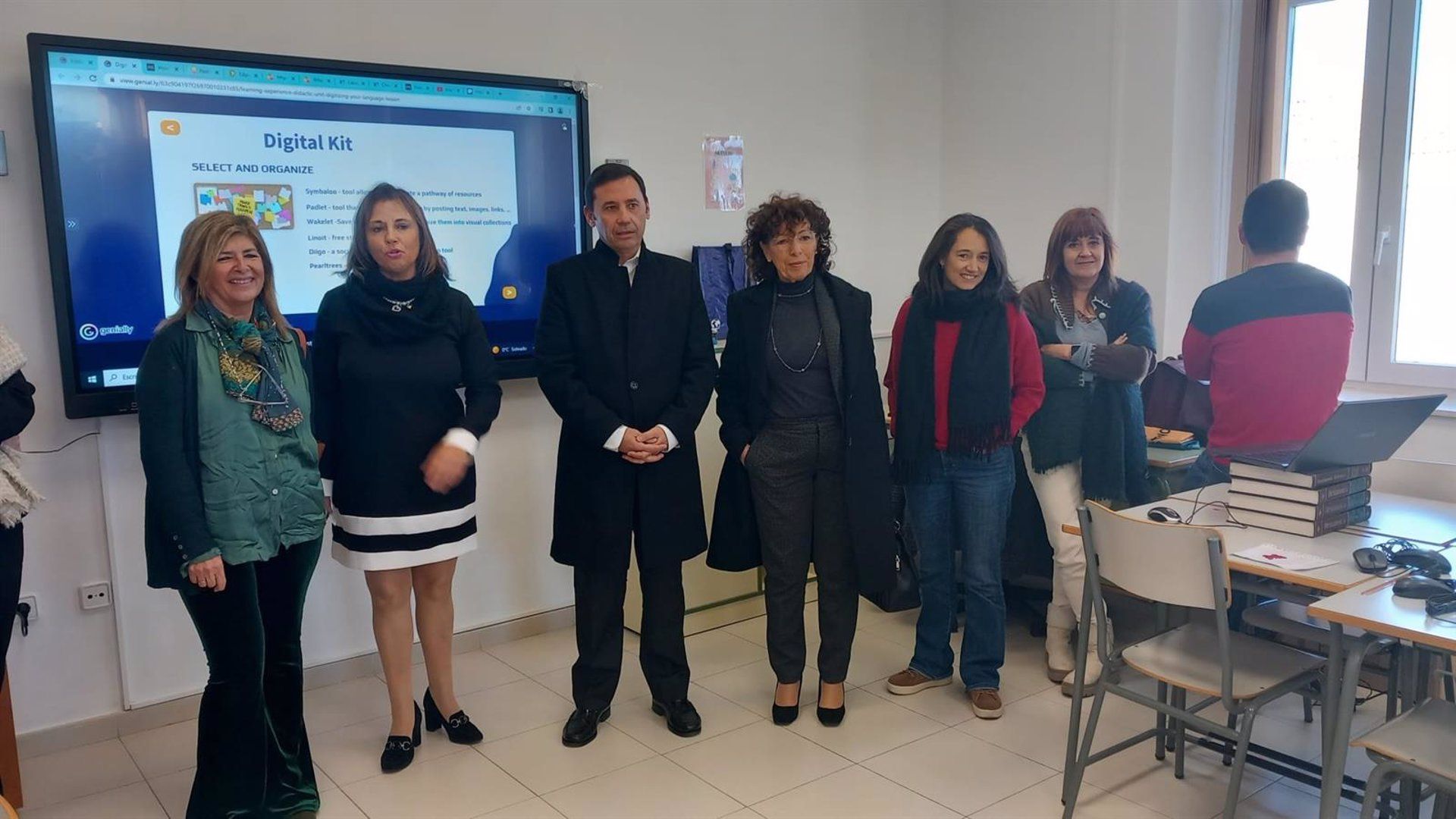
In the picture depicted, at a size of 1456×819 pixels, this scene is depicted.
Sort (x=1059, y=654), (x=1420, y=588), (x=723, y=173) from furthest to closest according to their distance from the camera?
(x=723, y=173) < (x=1059, y=654) < (x=1420, y=588)

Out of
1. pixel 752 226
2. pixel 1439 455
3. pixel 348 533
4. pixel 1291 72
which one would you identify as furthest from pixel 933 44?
pixel 348 533

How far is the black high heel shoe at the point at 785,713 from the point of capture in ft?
10.3

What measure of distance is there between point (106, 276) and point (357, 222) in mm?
823

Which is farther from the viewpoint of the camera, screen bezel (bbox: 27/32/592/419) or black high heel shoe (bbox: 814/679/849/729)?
black high heel shoe (bbox: 814/679/849/729)

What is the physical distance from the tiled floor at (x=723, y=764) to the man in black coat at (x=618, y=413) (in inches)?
7.7

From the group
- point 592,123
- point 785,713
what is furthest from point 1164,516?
point 592,123

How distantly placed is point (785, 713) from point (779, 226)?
144cm

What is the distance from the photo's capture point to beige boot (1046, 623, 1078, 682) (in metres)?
3.43

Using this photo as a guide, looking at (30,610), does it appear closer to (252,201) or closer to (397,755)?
(397,755)

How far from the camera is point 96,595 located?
3078 mm

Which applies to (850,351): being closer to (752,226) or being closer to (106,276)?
(752,226)

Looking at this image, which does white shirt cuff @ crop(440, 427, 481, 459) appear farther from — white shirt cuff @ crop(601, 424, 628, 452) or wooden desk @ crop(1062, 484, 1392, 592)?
wooden desk @ crop(1062, 484, 1392, 592)

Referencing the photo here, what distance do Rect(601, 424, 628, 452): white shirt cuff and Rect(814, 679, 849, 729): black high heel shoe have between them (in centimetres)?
97

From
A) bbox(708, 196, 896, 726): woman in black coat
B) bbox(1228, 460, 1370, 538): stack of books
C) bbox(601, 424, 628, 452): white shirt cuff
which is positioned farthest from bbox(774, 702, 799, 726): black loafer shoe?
bbox(1228, 460, 1370, 538): stack of books
